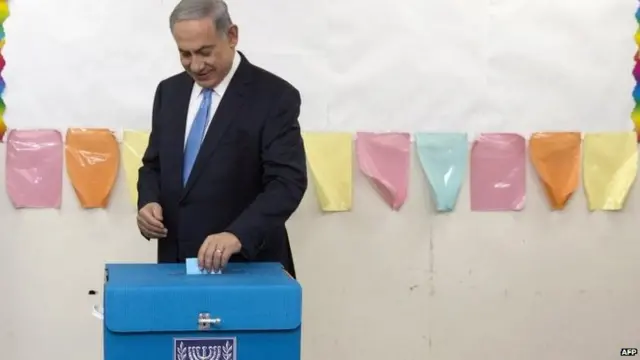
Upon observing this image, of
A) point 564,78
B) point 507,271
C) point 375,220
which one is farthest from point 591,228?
point 375,220

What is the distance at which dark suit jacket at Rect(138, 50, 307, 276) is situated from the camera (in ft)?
5.81

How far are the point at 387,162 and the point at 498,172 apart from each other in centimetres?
33

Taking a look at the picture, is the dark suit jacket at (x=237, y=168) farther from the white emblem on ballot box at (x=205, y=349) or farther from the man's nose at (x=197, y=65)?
the white emblem on ballot box at (x=205, y=349)

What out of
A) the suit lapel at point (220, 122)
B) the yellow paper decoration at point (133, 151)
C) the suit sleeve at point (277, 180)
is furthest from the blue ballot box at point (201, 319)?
the yellow paper decoration at point (133, 151)

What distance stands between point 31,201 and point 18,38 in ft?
1.45

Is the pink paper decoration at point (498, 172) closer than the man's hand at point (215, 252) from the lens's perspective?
No

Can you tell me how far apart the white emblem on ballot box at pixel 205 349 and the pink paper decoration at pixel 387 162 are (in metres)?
1.13

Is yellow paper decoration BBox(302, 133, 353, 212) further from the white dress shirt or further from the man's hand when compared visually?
the man's hand

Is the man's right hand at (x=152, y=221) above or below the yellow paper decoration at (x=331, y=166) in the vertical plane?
below

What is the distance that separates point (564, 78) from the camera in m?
2.56

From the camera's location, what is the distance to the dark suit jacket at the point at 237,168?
5.81 feet

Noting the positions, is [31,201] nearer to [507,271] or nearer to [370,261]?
[370,261]

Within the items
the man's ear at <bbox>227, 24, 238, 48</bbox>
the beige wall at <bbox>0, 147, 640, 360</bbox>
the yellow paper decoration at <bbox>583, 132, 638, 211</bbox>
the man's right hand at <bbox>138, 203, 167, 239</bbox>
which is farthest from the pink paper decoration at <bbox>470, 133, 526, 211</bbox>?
the man's right hand at <bbox>138, 203, 167, 239</bbox>

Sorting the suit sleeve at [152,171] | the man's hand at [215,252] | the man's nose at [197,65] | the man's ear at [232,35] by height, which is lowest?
the man's hand at [215,252]
